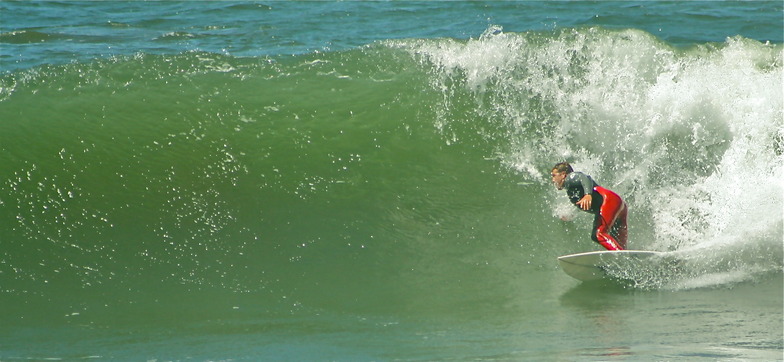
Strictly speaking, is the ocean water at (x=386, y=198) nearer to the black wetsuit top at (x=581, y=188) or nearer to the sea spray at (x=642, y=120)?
the sea spray at (x=642, y=120)

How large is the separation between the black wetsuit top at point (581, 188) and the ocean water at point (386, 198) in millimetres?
539

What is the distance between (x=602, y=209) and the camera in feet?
21.6

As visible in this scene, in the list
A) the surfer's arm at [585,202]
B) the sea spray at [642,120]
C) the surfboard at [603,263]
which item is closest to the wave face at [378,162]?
the sea spray at [642,120]

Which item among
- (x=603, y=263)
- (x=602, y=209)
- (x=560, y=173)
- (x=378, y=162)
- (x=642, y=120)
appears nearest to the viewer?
(x=603, y=263)

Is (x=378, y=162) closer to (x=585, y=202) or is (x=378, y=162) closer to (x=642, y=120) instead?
(x=585, y=202)

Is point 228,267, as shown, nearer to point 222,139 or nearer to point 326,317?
point 326,317

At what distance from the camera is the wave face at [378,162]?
6406 mm

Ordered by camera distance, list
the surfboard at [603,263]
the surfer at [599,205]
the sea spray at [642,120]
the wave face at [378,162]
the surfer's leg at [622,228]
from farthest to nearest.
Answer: the sea spray at [642,120], the surfer's leg at [622,228], the surfer at [599,205], the wave face at [378,162], the surfboard at [603,263]

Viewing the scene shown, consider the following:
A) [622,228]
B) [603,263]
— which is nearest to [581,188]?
[622,228]

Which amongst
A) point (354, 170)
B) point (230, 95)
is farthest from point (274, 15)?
point (354, 170)

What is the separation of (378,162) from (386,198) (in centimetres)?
60

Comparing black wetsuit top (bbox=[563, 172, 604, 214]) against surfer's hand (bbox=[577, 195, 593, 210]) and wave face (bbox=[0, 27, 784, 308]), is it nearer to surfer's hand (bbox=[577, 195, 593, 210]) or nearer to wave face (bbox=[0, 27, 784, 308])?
surfer's hand (bbox=[577, 195, 593, 210])

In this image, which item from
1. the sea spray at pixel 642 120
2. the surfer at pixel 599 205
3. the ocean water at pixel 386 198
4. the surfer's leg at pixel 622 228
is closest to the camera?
the ocean water at pixel 386 198

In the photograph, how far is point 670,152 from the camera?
8039 millimetres
